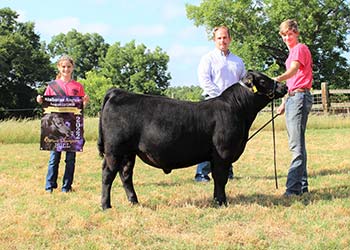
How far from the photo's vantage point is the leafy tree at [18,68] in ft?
134

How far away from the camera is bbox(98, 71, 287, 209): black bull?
4.95 m

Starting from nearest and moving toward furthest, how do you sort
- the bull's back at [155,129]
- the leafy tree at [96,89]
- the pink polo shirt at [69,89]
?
1. the bull's back at [155,129]
2. the pink polo shirt at [69,89]
3. the leafy tree at [96,89]

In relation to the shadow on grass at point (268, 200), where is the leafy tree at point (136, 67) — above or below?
above

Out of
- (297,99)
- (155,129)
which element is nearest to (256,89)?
(297,99)

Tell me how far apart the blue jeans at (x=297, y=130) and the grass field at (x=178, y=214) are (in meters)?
0.25

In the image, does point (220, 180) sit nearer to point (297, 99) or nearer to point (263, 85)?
point (263, 85)

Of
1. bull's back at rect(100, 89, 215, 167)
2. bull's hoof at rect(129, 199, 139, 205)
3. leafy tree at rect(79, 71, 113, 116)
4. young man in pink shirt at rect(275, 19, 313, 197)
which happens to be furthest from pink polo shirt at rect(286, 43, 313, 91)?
leafy tree at rect(79, 71, 113, 116)

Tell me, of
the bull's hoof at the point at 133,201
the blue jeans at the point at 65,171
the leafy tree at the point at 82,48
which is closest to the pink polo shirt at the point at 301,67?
the bull's hoof at the point at 133,201

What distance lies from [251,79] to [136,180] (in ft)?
10.1

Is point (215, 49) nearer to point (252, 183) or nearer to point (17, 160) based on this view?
point (252, 183)

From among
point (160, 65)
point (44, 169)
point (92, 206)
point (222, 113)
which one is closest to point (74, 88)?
point (92, 206)

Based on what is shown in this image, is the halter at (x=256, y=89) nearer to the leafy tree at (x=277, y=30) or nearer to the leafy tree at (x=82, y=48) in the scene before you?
the leafy tree at (x=277, y=30)

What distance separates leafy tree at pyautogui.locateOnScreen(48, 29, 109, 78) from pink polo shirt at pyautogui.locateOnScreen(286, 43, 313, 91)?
68738 mm

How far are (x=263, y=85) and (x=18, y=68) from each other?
137 feet
